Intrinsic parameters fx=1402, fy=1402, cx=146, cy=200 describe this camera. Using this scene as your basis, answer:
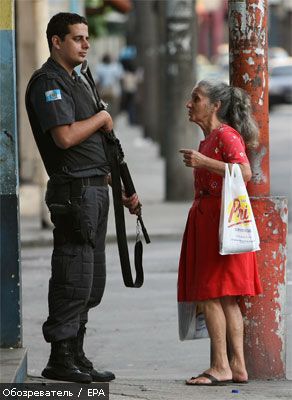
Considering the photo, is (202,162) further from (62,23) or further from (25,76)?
(25,76)

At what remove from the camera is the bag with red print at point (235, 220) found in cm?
720

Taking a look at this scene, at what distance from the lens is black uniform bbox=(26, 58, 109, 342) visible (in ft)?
23.6

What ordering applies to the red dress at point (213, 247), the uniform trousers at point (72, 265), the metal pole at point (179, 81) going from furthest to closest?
the metal pole at point (179, 81), the red dress at point (213, 247), the uniform trousers at point (72, 265)

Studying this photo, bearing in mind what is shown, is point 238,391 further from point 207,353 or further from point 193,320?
point 207,353

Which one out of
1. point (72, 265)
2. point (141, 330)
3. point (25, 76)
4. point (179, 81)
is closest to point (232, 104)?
point (72, 265)

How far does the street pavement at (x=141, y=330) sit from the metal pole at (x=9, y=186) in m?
0.41

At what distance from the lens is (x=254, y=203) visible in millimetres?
7648

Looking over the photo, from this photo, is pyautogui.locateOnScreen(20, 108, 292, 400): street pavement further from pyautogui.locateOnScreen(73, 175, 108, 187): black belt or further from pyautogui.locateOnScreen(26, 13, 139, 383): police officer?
pyautogui.locateOnScreen(73, 175, 108, 187): black belt

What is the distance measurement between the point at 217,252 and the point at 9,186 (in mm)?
1145

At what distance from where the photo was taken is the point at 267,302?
25.1ft

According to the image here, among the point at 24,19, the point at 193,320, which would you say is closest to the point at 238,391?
the point at 193,320

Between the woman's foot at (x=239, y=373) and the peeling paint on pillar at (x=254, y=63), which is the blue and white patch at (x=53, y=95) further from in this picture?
the woman's foot at (x=239, y=373)

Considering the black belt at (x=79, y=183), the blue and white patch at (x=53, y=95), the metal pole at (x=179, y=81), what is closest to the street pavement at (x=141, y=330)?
the black belt at (x=79, y=183)

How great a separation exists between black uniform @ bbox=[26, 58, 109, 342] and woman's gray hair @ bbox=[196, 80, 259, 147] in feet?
2.09
